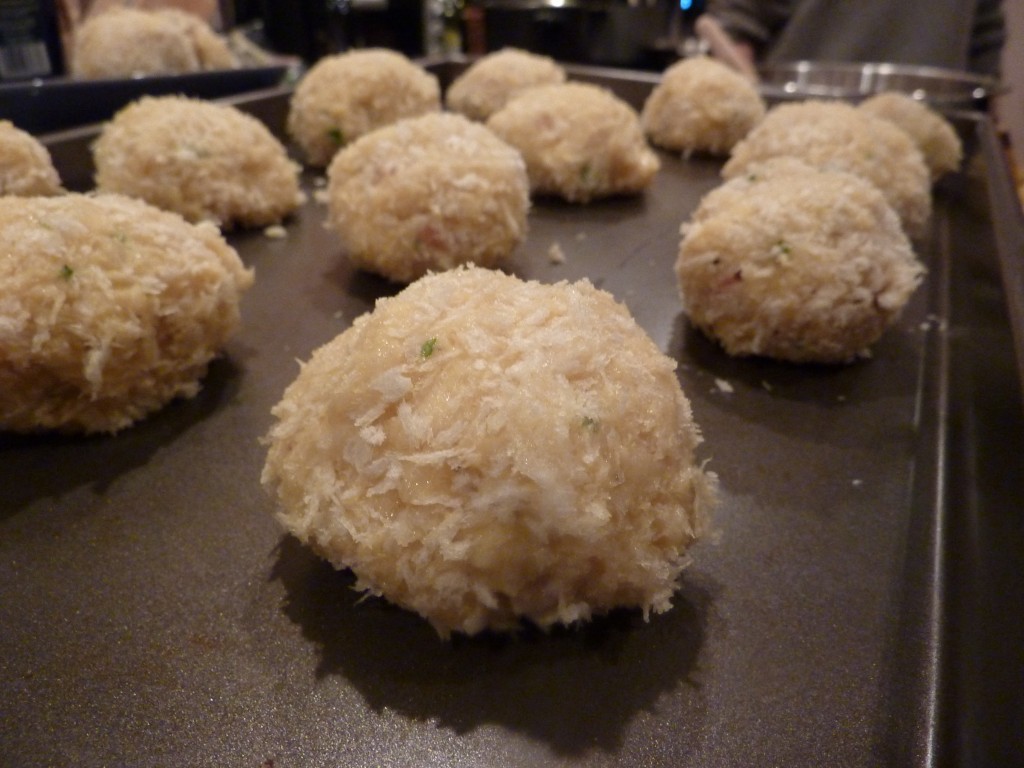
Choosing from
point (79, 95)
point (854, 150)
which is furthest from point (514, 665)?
point (79, 95)

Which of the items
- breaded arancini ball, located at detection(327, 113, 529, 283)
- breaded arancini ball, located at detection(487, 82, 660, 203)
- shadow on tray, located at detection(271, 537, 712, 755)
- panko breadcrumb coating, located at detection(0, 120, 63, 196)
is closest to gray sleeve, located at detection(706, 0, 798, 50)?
breaded arancini ball, located at detection(487, 82, 660, 203)

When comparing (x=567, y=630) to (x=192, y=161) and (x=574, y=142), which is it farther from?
(x=574, y=142)

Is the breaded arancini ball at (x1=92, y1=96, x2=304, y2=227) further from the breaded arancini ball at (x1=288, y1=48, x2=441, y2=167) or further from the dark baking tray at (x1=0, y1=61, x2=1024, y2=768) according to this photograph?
the dark baking tray at (x1=0, y1=61, x2=1024, y2=768)

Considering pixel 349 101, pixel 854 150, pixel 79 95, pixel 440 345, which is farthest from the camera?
pixel 349 101

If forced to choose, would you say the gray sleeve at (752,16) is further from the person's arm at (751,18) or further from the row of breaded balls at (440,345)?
the row of breaded balls at (440,345)

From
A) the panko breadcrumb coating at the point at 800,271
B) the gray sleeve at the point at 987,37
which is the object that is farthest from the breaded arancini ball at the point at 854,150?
the gray sleeve at the point at 987,37

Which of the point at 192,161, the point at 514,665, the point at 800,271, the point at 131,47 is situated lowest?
the point at 514,665
